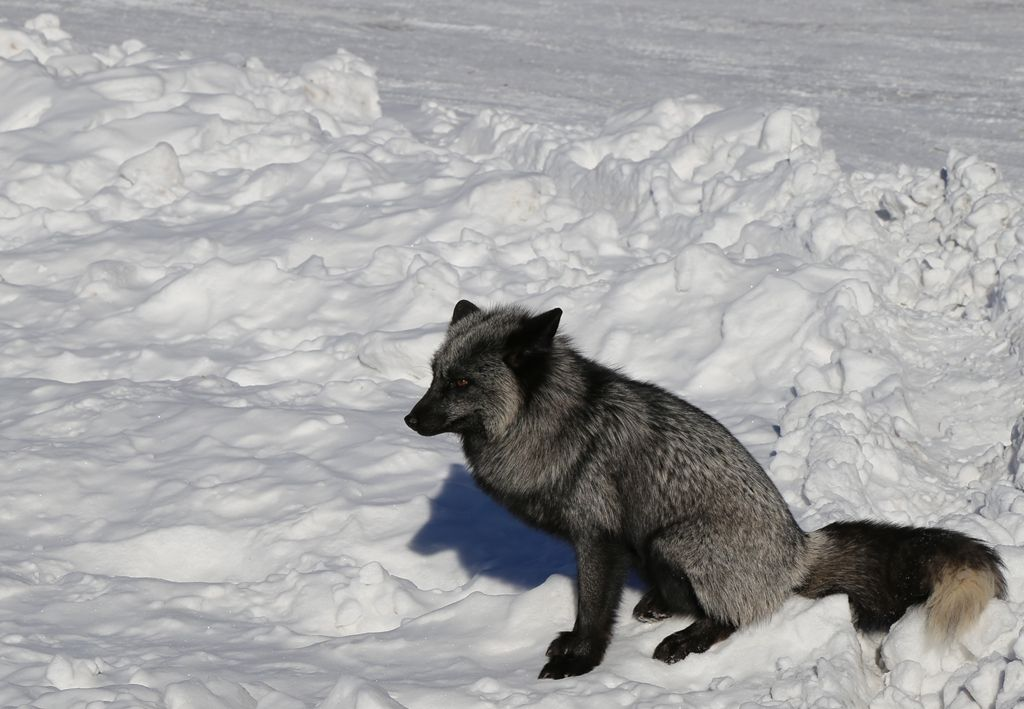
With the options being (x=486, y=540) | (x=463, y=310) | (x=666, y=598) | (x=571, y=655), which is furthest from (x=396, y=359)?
(x=571, y=655)

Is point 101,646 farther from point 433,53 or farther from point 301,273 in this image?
point 433,53

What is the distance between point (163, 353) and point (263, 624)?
337 centimetres

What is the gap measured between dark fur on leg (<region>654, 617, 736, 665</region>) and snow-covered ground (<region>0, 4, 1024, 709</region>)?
7 cm

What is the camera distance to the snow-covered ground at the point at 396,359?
5043 mm

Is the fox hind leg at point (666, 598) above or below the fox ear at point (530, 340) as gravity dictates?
below

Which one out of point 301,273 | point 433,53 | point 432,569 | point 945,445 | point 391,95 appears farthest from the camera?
point 433,53

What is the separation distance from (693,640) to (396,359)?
3.64 meters

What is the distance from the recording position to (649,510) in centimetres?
523

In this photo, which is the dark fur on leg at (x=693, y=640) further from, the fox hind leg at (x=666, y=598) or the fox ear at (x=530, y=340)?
the fox ear at (x=530, y=340)

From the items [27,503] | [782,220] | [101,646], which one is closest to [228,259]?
[27,503]

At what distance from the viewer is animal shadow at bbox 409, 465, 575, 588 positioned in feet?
19.8

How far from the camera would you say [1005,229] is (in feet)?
28.3

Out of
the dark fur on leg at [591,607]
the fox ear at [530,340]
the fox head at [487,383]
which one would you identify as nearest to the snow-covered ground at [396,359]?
the dark fur on leg at [591,607]

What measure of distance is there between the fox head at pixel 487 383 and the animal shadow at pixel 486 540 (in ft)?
2.34
